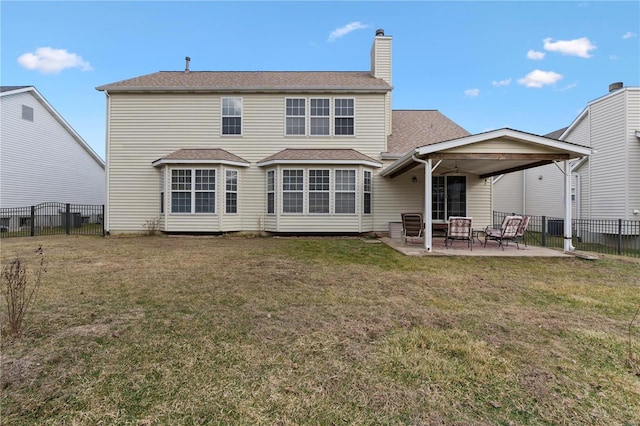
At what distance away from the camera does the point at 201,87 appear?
12703mm

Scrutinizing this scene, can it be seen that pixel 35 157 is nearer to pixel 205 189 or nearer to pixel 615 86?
pixel 205 189

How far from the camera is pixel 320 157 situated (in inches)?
475

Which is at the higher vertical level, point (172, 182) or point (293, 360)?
point (172, 182)

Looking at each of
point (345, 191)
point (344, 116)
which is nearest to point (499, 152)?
point (345, 191)

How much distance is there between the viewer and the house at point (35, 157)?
1559cm

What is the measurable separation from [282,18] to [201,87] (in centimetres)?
467

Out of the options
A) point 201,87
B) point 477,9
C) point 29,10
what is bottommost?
point 201,87

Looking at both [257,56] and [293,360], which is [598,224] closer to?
[293,360]

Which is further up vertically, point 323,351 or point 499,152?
point 499,152

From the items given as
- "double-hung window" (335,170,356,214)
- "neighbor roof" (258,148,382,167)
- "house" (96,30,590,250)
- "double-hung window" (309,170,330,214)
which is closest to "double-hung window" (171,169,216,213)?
"house" (96,30,590,250)

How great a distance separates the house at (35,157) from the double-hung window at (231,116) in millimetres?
11998

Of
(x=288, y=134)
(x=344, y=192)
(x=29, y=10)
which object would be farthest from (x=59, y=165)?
(x=344, y=192)

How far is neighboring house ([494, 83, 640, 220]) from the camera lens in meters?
12.0

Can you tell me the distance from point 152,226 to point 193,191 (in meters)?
2.55
